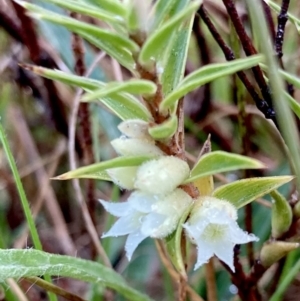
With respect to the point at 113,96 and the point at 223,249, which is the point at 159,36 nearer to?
the point at 113,96

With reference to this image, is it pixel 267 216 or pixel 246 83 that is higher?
pixel 246 83

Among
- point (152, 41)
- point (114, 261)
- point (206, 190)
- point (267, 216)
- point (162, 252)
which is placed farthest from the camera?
point (114, 261)

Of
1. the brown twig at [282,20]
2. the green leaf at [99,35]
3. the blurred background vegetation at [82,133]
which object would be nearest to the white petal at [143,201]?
the green leaf at [99,35]

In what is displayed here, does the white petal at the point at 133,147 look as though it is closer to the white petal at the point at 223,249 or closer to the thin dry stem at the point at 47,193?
the white petal at the point at 223,249

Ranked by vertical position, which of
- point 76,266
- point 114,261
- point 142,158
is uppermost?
point 142,158

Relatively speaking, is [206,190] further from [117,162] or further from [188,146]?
[188,146]

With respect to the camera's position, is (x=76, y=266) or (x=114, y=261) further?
(x=114, y=261)

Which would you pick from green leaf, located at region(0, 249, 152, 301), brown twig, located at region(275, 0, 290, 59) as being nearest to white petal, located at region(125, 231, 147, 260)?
green leaf, located at region(0, 249, 152, 301)

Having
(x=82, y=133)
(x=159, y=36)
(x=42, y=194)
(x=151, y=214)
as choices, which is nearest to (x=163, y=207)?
(x=151, y=214)

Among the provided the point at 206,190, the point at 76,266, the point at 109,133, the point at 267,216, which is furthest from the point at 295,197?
the point at 109,133
